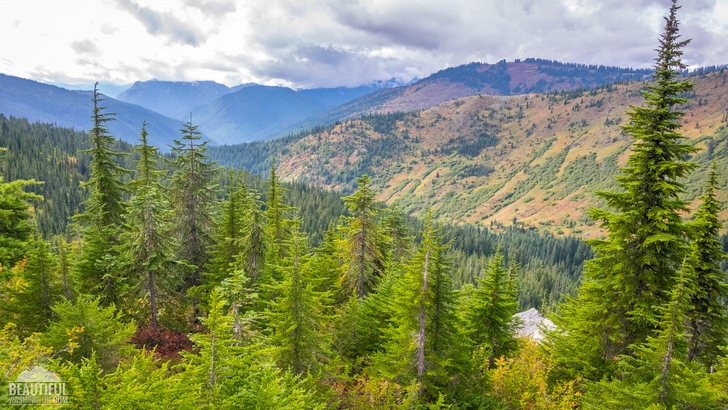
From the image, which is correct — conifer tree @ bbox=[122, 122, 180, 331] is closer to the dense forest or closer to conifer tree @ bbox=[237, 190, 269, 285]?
the dense forest

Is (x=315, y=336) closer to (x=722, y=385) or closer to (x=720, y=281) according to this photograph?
(x=722, y=385)

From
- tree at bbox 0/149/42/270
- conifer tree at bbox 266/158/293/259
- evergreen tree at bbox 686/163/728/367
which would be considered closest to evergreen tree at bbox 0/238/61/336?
tree at bbox 0/149/42/270

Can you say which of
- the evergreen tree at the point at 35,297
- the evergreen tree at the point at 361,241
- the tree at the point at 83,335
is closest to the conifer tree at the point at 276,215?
the evergreen tree at the point at 361,241

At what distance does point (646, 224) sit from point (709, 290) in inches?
407

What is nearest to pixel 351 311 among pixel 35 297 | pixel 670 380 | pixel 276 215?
pixel 276 215

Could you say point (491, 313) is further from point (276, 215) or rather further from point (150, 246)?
point (150, 246)

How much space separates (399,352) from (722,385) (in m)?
14.1

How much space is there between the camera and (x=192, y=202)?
2845 cm

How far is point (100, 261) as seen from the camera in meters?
22.9

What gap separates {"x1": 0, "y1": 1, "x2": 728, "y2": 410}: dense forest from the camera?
1103 cm

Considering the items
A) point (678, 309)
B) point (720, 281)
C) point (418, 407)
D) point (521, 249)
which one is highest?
point (678, 309)

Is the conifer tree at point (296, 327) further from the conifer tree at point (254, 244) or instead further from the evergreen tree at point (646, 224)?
the evergreen tree at point (646, 224)

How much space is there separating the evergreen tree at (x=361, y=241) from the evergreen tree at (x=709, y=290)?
18286 mm

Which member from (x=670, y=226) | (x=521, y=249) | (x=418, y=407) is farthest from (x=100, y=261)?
(x=521, y=249)
